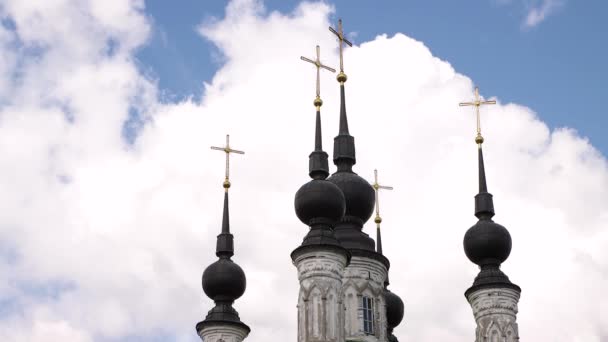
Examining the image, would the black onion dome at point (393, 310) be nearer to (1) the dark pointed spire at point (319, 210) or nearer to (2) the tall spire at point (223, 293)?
(2) the tall spire at point (223, 293)

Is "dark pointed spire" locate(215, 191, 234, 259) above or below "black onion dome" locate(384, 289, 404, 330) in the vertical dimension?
above

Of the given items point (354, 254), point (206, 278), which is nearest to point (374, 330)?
point (354, 254)

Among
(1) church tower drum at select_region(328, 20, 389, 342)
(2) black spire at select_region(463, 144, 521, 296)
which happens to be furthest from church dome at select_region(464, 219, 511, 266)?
(1) church tower drum at select_region(328, 20, 389, 342)

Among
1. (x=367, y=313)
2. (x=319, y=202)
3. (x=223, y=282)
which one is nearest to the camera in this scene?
(x=319, y=202)

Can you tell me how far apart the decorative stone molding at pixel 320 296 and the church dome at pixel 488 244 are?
7.37 meters

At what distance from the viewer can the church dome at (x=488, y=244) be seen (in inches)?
1772

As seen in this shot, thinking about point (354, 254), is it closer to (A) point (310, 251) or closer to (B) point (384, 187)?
(A) point (310, 251)

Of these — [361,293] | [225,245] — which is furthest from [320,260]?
[225,245]

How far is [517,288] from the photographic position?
44594mm

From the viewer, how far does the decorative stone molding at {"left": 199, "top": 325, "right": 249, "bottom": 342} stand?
160ft

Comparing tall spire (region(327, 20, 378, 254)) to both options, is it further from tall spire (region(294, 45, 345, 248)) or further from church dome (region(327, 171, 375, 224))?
tall spire (region(294, 45, 345, 248))

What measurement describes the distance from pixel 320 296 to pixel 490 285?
8.66 meters

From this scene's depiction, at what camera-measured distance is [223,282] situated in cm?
4925

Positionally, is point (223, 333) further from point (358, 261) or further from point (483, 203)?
point (483, 203)
